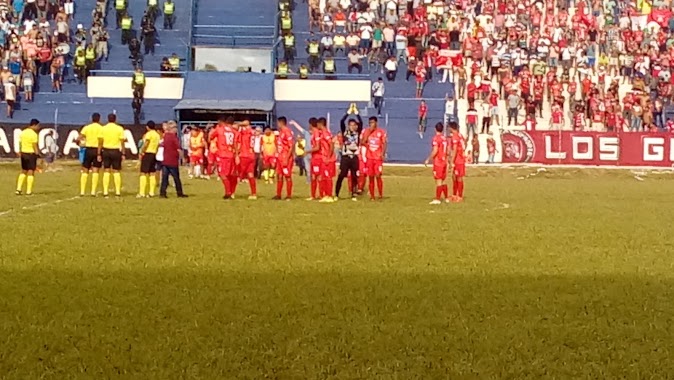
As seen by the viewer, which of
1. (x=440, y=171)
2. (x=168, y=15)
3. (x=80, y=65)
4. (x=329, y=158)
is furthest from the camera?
(x=168, y=15)

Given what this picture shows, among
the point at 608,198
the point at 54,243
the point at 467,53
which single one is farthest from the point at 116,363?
the point at 467,53

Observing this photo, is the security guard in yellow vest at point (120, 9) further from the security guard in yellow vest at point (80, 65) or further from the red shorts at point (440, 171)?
the red shorts at point (440, 171)

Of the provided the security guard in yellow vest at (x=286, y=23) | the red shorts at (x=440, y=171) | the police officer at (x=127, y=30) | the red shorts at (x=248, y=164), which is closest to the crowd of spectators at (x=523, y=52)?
the security guard in yellow vest at (x=286, y=23)

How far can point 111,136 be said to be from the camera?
2386 centimetres

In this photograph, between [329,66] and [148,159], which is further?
[329,66]

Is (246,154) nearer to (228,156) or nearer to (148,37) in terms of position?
(228,156)

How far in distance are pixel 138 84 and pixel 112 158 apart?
21400mm

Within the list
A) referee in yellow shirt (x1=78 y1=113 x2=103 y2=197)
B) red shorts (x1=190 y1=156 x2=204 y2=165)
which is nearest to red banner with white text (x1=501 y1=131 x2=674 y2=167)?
red shorts (x1=190 y1=156 x2=204 y2=165)

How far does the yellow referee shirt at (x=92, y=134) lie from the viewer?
2366cm

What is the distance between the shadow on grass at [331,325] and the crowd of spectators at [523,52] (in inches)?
1315

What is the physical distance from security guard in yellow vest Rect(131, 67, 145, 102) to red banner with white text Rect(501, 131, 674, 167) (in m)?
15.0

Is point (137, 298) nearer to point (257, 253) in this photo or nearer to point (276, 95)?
point (257, 253)

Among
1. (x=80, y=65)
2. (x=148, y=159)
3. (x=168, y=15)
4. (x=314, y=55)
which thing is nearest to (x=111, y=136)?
(x=148, y=159)

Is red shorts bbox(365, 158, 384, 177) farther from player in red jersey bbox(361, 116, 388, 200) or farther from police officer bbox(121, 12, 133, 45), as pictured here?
police officer bbox(121, 12, 133, 45)
